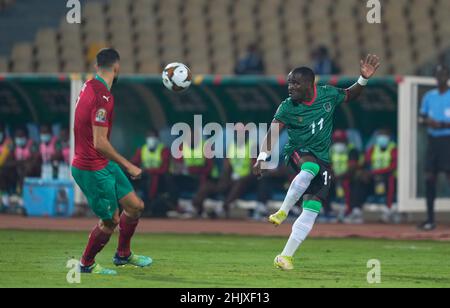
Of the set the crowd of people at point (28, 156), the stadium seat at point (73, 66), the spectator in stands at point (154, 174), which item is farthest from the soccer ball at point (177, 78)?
the stadium seat at point (73, 66)

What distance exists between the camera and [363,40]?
27.2m

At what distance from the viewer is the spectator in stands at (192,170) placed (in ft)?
76.8

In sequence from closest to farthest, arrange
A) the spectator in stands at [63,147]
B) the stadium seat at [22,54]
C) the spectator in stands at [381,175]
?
1. the spectator in stands at [381,175]
2. the spectator in stands at [63,147]
3. the stadium seat at [22,54]

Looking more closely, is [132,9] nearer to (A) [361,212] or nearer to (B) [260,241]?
(A) [361,212]

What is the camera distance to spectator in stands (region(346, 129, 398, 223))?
22.5 meters

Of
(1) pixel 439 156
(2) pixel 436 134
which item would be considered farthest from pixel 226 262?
(2) pixel 436 134

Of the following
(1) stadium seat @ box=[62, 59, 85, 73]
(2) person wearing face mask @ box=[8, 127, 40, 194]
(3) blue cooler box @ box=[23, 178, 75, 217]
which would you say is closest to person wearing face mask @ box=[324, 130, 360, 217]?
(3) blue cooler box @ box=[23, 178, 75, 217]

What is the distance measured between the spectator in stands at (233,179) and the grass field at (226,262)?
15.9 ft

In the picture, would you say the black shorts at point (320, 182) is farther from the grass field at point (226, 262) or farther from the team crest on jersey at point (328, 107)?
the grass field at point (226, 262)

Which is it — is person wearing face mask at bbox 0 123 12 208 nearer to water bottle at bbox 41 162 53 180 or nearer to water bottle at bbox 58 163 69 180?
water bottle at bbox 41 162 53 180

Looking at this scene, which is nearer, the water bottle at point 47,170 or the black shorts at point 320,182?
the black shorts at point 320,182

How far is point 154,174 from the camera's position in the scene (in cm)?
2333
